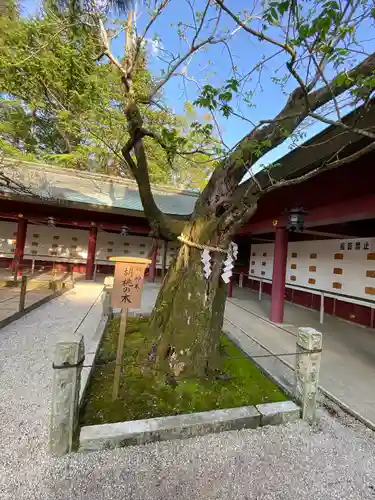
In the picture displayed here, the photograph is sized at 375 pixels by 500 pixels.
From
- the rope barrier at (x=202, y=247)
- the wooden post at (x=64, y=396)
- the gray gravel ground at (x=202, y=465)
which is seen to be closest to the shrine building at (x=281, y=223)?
the rope barrier at (x=202, y=247)

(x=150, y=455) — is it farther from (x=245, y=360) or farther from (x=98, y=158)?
(x=98, y=158)

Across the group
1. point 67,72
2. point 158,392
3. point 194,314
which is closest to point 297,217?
point 194,314

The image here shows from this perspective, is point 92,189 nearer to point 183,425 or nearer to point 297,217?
point 297,217

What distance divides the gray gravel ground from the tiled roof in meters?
6.25

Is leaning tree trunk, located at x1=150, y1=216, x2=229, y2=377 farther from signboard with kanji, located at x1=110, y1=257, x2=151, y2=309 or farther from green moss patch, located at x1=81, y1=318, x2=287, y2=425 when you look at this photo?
signboard with kanji, located at x1=110, y1=257, x2=151, y2=309

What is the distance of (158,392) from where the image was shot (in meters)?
2.40

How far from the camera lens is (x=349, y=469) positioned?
1.72 m

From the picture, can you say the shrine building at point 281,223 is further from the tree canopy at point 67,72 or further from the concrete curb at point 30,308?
the concrete curb at point 30,308

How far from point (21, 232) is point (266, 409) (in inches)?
360

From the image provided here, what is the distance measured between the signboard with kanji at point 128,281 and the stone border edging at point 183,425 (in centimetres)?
90

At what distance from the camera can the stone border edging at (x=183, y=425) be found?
1.77 metres

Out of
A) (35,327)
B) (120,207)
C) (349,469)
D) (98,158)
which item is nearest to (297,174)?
(349,469)

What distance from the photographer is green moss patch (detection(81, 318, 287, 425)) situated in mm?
2113

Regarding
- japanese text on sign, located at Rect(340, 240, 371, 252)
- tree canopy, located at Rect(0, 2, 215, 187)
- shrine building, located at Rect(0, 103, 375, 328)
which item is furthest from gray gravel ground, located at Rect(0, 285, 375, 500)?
japanese text on sign, located at Rect(340, 240, 371, 252)
